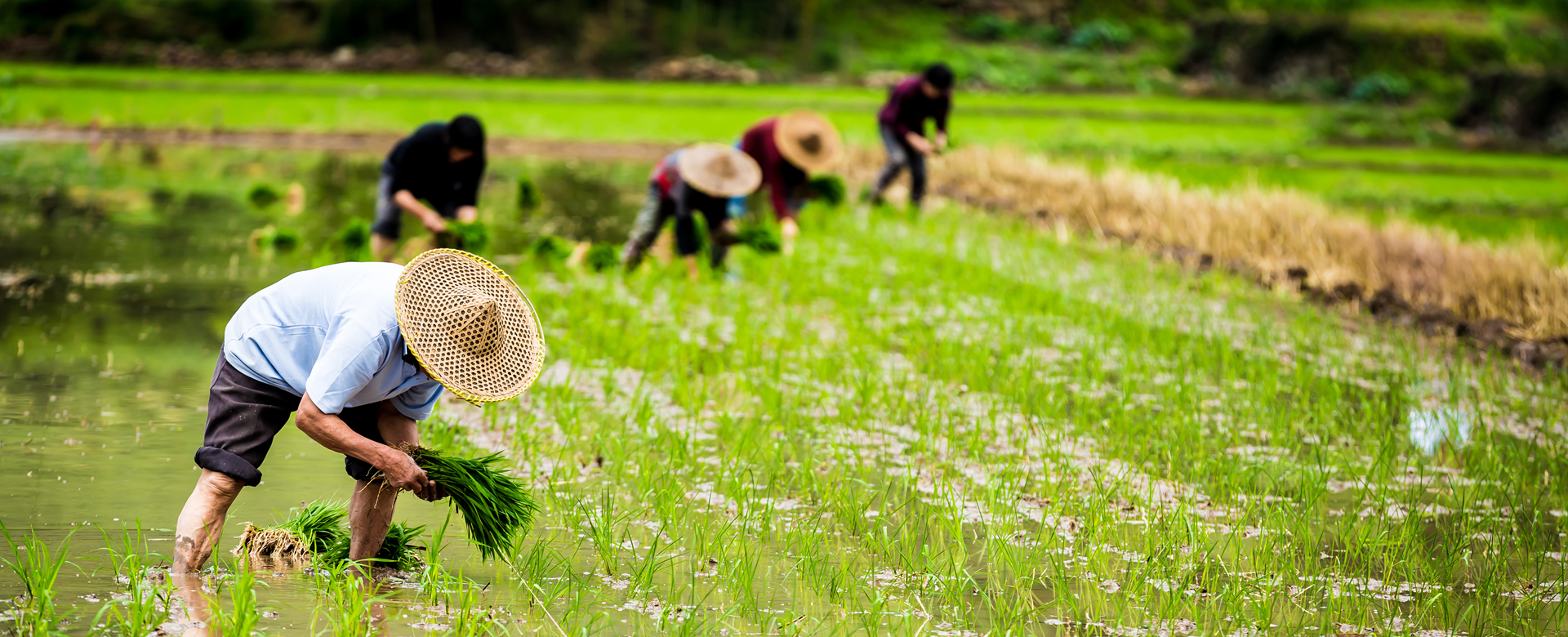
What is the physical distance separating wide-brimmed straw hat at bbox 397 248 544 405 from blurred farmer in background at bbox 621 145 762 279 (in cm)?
419

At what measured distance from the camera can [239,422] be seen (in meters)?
3.06

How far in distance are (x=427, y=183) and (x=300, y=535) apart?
3898mm

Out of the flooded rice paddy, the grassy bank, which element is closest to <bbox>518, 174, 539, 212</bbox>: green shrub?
the flooded rice paddy

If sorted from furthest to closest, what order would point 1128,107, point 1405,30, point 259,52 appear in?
point 1405,30 → point 259,52 → point 1128,107

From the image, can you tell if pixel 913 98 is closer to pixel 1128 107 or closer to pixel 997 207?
pixel 997 207

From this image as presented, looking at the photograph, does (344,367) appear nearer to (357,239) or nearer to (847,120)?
(357,239)

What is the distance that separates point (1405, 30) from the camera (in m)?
36.7

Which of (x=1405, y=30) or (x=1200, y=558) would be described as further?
(x=1405, y=30)

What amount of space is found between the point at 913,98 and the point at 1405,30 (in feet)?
103

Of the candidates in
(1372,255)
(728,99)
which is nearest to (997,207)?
(1372,255)

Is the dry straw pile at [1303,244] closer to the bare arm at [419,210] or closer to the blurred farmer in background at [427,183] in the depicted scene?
the blurred farmer in background at [427,183]

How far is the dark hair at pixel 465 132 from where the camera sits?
589 cm

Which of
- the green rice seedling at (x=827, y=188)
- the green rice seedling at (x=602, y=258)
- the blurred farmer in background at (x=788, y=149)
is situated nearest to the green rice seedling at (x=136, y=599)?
the green rice seedling at (x=602, y=258)

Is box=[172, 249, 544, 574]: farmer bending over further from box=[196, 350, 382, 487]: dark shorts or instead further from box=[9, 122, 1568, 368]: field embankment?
box=[9, 122, 1568, 368]: field embankment
